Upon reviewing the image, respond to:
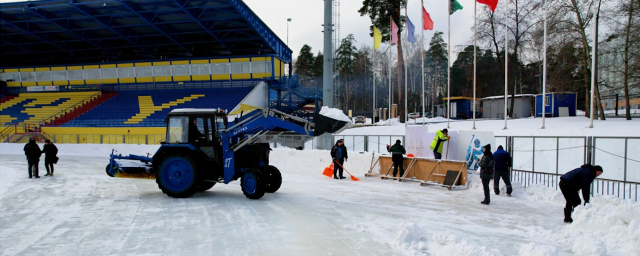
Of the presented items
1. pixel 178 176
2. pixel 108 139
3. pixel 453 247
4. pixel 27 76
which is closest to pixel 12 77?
pixel 27 76

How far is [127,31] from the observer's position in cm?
3678

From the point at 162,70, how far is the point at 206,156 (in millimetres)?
33995

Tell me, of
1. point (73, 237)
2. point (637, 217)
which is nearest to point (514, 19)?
point (637, 217)

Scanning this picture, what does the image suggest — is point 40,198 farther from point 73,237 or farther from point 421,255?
point 421,255

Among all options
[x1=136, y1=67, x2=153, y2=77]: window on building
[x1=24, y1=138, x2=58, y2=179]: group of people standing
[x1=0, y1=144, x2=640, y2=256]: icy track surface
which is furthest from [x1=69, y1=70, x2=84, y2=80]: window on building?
[x1=0, y1=144, x2=640, y2=256]: icy track surface

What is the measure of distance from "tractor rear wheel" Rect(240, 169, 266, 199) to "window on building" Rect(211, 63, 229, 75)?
3112 cm

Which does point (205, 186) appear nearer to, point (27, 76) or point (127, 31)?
point (127, 31)

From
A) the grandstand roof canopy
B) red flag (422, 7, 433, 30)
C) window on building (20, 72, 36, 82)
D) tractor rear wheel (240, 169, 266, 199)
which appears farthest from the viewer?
window on building (20, 72, 36, 82)

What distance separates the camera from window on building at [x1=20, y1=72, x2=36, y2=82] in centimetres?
4259

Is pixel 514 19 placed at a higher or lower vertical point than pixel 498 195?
higher

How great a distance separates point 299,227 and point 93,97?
39956 millimetres

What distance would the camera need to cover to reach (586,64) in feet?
82.1

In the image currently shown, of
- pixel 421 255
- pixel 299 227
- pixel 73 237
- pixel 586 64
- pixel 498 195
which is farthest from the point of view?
pixel 586 64

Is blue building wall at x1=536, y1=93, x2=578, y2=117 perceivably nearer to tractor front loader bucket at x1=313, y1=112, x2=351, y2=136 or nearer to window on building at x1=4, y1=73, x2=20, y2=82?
tractor front loader bucket at x1=313, y1=112, x2=351, y2=136
